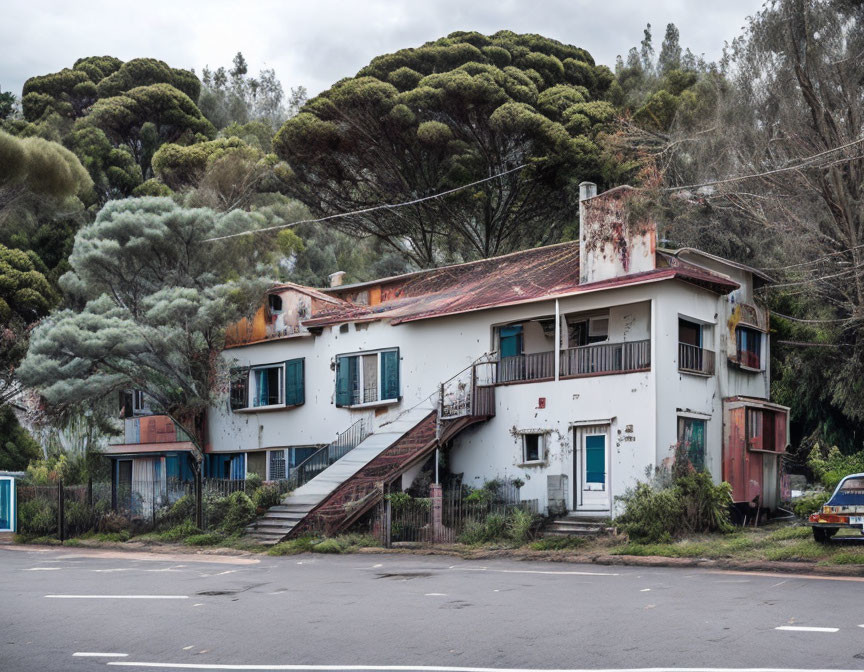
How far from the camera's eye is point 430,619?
1236cm

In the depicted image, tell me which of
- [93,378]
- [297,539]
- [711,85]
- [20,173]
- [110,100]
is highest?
[110,100]

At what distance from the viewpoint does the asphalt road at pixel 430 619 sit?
981 centimetres

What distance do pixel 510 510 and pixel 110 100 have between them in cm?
4002

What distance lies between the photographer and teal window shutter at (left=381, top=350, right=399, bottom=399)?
2959cm

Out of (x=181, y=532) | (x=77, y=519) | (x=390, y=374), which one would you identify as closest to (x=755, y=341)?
(x=390, y=374)

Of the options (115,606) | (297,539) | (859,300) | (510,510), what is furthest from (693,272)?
(115,606)

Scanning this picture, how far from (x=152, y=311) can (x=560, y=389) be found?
12.2 meters

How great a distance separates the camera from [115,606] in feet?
47.0

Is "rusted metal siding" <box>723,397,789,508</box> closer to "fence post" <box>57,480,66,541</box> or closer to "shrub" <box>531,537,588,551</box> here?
"shrub" <box>531,537,588,551</box>

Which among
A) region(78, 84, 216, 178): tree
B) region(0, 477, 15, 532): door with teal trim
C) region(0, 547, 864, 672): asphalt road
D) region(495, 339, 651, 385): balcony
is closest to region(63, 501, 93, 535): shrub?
region(0, 477, 15, 532): door with teal trim

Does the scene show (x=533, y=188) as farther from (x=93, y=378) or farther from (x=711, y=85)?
(x=93, y=378)

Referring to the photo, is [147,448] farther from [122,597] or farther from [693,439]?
[122,597]

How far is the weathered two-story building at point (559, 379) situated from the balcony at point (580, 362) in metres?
0.04

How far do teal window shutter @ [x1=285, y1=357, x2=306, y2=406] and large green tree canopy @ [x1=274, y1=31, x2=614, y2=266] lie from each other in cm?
1156
